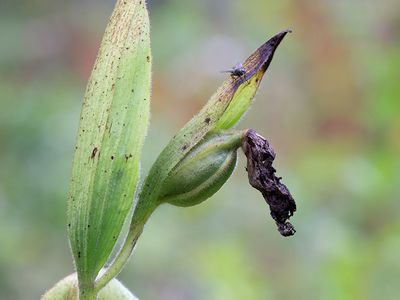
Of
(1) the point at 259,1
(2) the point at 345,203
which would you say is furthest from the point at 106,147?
(1) the point at 259,1

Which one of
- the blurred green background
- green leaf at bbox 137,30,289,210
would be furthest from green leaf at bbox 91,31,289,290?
the blurred green background

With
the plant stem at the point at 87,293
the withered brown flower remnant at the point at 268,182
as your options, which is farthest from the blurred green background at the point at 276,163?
the plant stem at the point at 87,293

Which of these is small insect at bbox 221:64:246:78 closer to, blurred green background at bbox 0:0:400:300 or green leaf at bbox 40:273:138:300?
green leaf at bbox 40:273:138:300

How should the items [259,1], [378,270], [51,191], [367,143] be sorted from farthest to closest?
1. [259,1]
2. [367,143]
3. [51,191]
4. [378,270]

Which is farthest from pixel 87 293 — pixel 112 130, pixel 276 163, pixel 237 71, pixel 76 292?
pixel 276 163

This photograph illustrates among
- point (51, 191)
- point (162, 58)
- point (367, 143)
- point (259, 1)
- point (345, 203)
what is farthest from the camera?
point (259, 1)

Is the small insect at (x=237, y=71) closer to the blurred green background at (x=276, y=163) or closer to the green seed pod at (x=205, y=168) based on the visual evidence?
the green seed pod at (x=205, y=168)

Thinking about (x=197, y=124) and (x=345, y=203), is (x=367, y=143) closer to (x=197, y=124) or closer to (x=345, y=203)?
(x=345, y=203)
